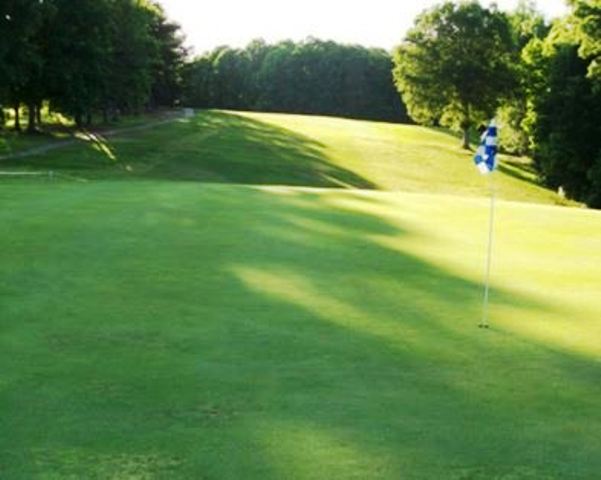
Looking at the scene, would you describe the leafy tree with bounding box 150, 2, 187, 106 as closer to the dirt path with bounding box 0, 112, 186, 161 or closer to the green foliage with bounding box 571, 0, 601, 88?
the dirt path with bounding box 0, 112, 186, 161

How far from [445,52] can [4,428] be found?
66.5 meters

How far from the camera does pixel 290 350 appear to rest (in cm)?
848

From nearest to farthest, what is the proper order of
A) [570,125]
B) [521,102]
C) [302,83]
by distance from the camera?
[570,125] < [521,102] < [302,83]

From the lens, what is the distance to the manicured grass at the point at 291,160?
50.1 metres

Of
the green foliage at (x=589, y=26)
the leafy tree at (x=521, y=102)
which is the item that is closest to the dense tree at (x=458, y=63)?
the leafy tree at (x=521, y=102)

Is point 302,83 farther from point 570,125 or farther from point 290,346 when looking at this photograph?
point 290,346

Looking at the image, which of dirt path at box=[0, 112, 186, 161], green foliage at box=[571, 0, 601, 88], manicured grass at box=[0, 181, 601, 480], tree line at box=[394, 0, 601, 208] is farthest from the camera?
tree line at box=[394, 0, 601, 208]

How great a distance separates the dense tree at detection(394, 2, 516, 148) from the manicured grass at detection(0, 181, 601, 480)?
5289 centimetres

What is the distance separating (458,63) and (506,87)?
4322mm

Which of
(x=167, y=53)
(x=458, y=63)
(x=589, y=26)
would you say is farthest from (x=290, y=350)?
(x=167, y=53)

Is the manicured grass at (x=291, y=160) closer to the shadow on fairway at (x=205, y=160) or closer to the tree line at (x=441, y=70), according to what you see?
the shadow on fairway at (x=205, y=160)

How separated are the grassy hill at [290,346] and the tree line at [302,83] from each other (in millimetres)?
118082

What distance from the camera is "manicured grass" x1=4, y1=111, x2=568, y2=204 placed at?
50.1 meters

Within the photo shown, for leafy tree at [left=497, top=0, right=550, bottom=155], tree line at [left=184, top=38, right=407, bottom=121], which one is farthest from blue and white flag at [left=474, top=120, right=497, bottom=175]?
tree line at [left=184, top=38, right=407, bottom=121]
